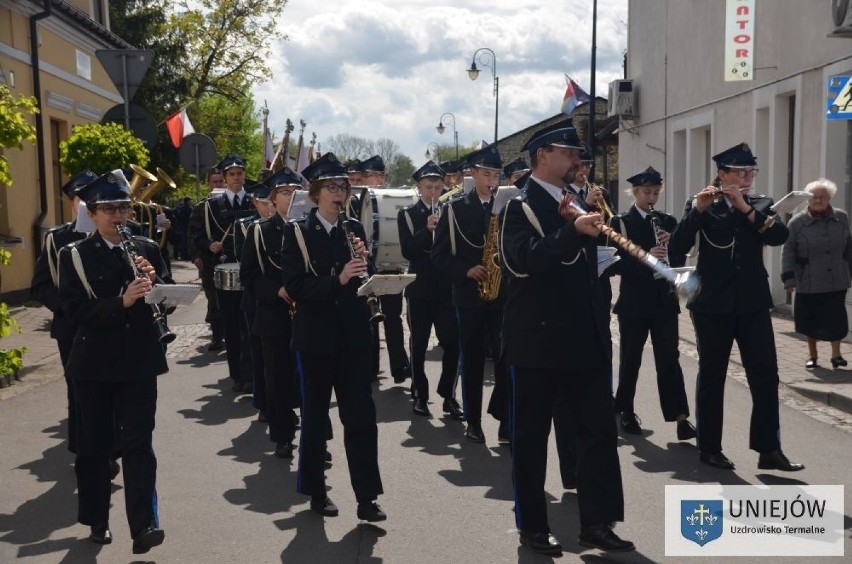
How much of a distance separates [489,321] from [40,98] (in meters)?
15.4

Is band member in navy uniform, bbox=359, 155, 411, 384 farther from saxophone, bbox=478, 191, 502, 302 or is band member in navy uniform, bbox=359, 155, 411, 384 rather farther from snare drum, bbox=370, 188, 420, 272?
snare drum, bbox=370, 188, 420, 272

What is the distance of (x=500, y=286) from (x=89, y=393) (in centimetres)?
355

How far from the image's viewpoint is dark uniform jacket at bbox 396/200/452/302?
32.5ft

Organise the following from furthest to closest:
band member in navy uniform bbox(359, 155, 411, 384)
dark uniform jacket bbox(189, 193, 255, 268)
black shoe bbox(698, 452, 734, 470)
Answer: dark uniform jacket bbox(189, 193, 255, 268)
band member in navy uniform bbox(359, 155, 411, 384)
black shoe bbox(698, 452, 734, 470)

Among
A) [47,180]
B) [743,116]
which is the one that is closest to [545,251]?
[743,116]

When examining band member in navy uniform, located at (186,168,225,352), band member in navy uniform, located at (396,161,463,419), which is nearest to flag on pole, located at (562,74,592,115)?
band member in navy uniform, located at (186,168,225,352)

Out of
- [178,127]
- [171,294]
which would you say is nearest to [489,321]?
[171,294]

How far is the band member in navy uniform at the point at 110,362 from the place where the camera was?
5.77 metres

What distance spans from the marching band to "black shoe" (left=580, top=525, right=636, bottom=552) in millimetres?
10

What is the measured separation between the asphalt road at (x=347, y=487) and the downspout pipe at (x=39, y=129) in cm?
1188

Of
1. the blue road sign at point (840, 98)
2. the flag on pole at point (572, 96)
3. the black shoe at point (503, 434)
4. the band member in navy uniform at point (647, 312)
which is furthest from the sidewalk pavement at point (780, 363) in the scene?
the flag on pole at point (572, 96)

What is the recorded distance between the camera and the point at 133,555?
5820 mm

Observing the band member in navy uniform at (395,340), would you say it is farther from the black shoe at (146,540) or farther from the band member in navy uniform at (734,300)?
the black shoe at (146,540)

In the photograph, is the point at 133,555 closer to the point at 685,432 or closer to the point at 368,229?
the point at 685,432
